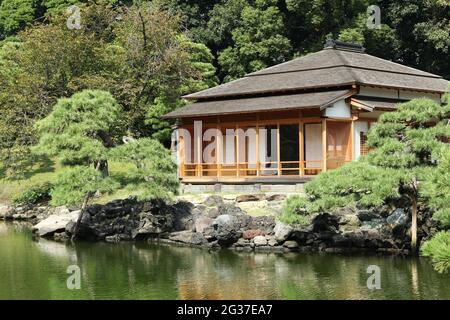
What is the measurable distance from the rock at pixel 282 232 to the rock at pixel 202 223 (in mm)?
2116

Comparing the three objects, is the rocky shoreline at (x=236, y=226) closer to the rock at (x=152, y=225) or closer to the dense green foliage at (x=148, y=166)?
the rock at (x=152, y=225)

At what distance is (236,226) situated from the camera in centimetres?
1770

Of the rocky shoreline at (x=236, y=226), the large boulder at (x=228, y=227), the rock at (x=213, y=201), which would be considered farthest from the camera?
the rock at (x=213, y=201)

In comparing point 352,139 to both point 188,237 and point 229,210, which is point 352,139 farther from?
point 188,237

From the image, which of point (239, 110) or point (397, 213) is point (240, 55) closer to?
point (239, 110)

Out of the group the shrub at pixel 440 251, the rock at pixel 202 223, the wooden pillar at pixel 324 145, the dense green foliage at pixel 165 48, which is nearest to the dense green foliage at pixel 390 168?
the rock at pixel 202 223

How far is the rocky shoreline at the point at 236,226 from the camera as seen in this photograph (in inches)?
653

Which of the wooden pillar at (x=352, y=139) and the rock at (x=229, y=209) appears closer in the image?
the rock at (x=229, y=209)

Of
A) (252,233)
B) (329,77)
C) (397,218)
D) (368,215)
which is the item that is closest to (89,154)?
(252,233)

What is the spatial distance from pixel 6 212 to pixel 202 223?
1117cm

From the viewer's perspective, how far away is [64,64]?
26516 mm

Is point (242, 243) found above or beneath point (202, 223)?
beneath
